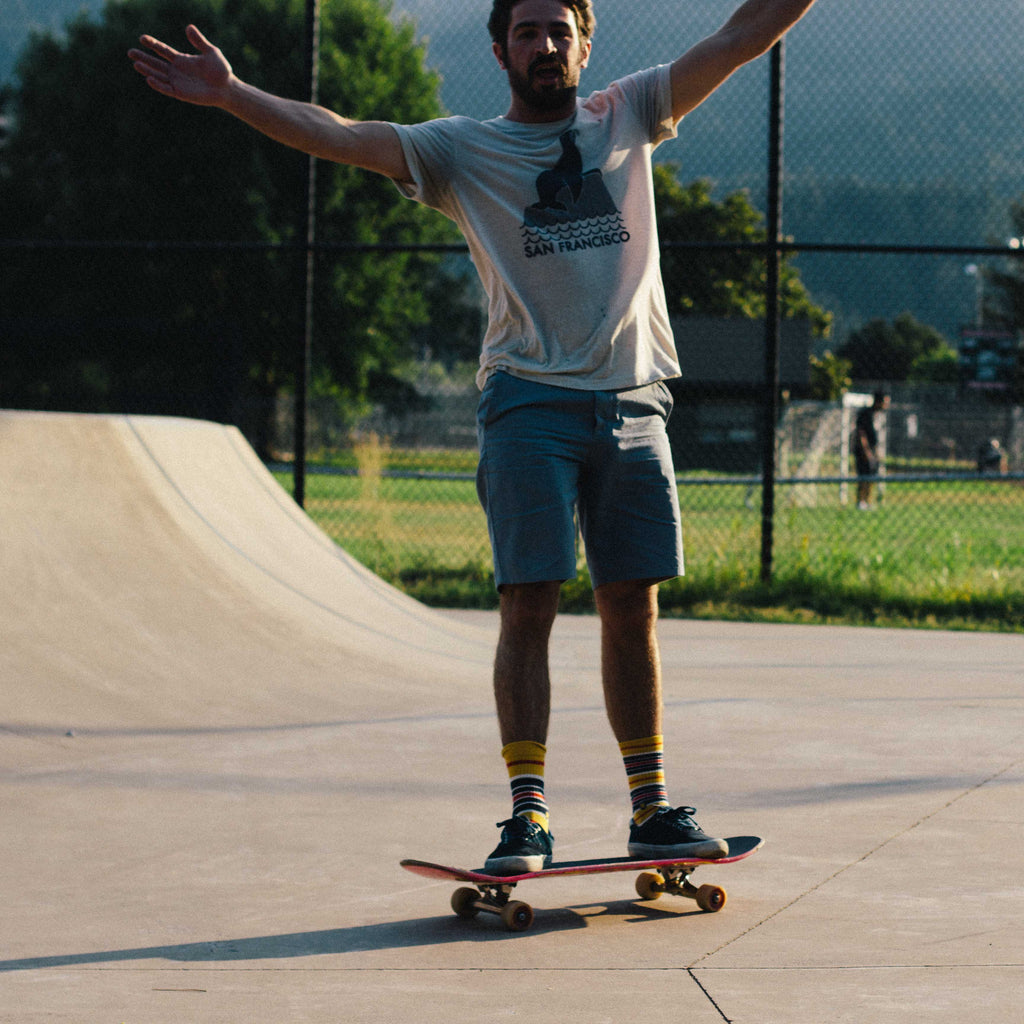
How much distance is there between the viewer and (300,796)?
12.2 feet

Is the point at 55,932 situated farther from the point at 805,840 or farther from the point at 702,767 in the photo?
the point at 702,767

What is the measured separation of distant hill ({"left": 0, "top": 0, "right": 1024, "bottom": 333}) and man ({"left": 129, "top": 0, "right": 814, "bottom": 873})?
575 centimetres

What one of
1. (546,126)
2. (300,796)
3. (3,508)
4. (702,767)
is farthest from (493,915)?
(3,508)

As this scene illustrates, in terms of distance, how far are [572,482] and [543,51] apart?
35.9 inches

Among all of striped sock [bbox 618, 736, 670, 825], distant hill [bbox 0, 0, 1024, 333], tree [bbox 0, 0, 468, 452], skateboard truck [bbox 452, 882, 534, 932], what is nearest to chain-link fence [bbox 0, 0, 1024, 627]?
distant hill [bbox 0, 0, 1024, 333]

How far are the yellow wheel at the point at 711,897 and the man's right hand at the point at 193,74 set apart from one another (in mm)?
1863

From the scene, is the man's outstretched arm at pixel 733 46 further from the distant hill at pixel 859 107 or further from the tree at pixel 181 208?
the tree at pixel 181 208

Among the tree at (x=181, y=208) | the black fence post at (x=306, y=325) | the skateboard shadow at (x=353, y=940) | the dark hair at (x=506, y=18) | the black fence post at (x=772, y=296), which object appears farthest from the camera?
the tree at (x=181, y=208)

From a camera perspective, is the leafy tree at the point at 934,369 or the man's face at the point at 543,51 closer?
the man's face at the point at 543,51

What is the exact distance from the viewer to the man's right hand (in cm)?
286

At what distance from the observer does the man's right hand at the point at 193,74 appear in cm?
286

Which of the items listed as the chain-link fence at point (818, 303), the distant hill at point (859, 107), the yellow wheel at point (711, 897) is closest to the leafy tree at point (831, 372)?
the chain-link fence at point (818, 303)

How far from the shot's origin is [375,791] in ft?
12.4

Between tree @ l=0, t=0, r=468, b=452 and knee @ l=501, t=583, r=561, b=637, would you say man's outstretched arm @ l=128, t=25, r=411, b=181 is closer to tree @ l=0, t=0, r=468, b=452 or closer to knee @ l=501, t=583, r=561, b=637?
knee @ l=501, t=583, r=561, b=637
